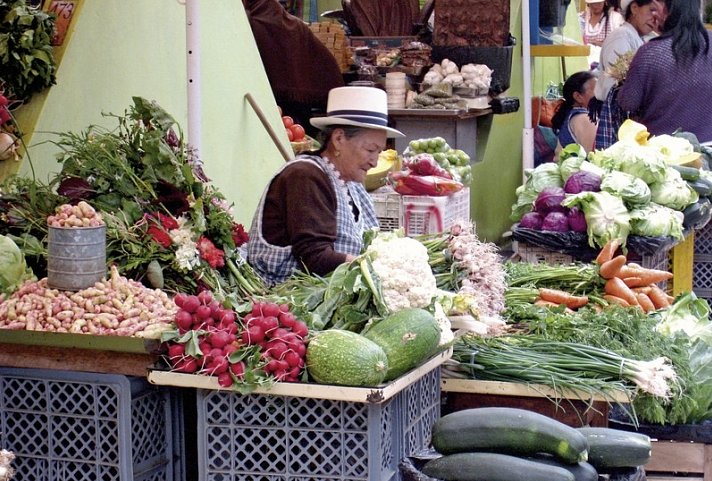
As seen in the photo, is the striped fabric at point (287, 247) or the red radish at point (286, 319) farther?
the striped fabric at point (287, 247)

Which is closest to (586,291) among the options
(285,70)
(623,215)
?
(623,215)

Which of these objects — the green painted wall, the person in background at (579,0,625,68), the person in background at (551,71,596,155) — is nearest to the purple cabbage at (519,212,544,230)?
the green painted wall

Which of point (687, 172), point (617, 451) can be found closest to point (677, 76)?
point (687, 172)

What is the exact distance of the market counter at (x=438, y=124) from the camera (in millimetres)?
9391

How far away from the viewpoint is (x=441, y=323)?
367 cm

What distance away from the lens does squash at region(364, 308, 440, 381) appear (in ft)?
10.7

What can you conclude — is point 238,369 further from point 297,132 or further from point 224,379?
point 297,132

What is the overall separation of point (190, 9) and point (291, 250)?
1196 millimetres

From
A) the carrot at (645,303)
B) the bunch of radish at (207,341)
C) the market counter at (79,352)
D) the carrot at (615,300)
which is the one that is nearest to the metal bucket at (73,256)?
the market counter at (79,352)

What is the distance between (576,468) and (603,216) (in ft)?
9.44

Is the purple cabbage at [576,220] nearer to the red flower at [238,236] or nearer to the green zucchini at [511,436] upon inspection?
A: the red flower at [238,236]

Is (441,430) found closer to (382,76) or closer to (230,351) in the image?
(230,351)

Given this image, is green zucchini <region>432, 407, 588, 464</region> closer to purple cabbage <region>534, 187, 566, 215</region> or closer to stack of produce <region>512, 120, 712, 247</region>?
stack of produce <region>512, 120, 712, 247</region>

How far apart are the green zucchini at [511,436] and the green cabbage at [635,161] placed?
3.54m
